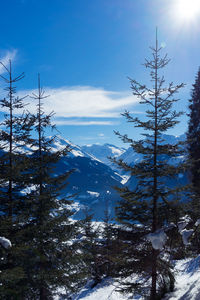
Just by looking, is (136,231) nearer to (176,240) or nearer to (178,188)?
(176,240)

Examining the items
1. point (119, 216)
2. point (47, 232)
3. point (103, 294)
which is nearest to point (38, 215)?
point (47, 232)

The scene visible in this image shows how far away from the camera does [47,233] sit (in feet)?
39.9

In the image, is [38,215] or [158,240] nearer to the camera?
[158,240]

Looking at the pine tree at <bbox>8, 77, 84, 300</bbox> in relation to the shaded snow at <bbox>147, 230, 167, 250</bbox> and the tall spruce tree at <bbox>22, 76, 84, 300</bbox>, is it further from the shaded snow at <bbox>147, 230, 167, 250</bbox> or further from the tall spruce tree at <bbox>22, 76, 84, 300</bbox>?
the shaded snow at <bbox>147, 230, 167, 250</bbox>

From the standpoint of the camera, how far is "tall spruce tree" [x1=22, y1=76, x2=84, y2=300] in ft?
37.1

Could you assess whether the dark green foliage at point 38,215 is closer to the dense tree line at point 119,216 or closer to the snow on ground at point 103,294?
the dense tree line at point 119,216

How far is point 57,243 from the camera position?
12.0 meters

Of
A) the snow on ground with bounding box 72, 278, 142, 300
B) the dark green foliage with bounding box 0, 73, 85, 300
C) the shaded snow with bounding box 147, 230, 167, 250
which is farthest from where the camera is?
the snow on ground with bounding box 72, 278, 142, 300

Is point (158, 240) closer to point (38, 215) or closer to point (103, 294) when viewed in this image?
point (38, 215)

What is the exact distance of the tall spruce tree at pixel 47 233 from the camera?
1130 cm

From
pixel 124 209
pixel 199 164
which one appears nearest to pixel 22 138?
pixel 124 209

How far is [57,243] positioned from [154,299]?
5.37 m

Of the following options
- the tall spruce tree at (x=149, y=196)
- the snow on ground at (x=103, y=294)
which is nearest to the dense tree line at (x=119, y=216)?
the tall spruce tree at (x=149, y=196)

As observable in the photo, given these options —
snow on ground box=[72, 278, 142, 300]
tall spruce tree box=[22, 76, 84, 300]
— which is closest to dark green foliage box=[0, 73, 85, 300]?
tall spruce tree box=[22, 76, 84, 300]
